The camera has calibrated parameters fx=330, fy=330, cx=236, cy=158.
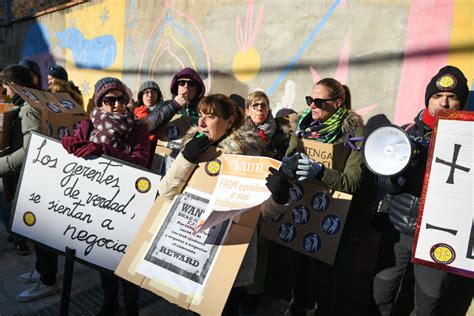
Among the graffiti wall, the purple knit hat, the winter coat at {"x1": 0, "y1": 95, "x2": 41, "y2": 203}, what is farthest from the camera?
the graffiti wall

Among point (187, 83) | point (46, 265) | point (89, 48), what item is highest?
point (89, 48)

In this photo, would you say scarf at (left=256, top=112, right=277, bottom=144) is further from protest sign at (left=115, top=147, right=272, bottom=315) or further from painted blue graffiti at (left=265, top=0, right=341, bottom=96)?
painted blue graffiti at (left=265, top=0, right=341, bottom=96)

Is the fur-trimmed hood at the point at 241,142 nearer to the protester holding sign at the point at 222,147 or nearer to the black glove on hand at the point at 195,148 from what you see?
the protester holding sign at the point at 222,147

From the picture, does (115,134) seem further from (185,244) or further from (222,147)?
(185,244)

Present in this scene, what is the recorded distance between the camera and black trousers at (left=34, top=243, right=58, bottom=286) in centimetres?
268

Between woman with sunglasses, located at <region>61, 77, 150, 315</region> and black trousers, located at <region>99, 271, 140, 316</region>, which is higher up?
woman with sunglasses, located at <region>61, 77, 150, 315</region>

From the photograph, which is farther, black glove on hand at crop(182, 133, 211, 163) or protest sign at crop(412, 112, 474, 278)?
black glove on hand at crop(182, 133, 211, 163)

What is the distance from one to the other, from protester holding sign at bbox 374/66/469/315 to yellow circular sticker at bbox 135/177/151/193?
1.41m

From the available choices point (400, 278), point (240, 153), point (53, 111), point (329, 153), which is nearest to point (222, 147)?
point (240, 153)

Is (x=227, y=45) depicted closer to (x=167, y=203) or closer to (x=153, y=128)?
(x=153, y=128)

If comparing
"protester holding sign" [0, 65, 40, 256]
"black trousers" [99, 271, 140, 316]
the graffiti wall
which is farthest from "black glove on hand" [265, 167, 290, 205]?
the graffiti wall

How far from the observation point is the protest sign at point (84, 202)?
1.98 meters

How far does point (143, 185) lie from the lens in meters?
1.97

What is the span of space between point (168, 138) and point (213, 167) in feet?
5.02
